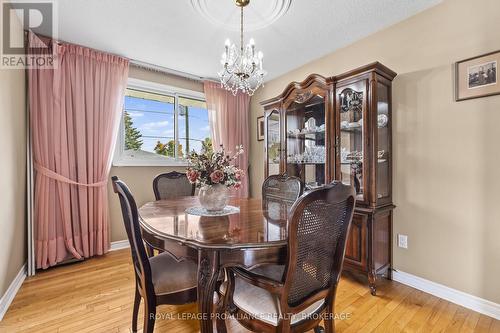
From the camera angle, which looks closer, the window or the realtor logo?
the realtor logo

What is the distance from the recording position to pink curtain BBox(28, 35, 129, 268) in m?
2.42

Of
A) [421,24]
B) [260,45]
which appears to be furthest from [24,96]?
[421,24]

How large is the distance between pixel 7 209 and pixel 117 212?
1.19 metres

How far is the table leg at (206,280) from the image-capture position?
1070 mm

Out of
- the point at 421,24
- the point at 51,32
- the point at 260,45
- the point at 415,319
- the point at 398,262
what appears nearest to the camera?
the point at 415,319

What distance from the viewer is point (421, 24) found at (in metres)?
2.08

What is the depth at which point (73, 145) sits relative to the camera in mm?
2613

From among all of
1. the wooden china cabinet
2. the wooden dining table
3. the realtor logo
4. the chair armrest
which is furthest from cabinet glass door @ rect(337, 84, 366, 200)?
the realtor logo

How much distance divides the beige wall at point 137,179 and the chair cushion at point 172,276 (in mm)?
1846

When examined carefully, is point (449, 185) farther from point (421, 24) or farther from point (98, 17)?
point (98, 17)

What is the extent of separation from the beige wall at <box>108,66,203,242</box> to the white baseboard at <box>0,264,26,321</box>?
878mm

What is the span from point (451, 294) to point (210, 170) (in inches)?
84.5

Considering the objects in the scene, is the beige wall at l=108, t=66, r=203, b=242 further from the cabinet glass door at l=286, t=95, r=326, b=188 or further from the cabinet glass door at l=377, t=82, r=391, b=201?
the cabinet glass door at l=377, t=82, r=391, b=201

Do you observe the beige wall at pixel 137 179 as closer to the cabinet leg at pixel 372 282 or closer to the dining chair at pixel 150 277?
the dining chair at pixel 150 277
